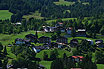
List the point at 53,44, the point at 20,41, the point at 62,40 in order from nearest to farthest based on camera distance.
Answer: the point at 53,44
the point at 20,41
the point at 62,40

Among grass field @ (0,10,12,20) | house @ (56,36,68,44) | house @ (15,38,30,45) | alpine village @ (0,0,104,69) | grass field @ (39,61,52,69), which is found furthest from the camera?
grass field @ (0,10,12,20)

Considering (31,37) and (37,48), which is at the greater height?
(37,48)

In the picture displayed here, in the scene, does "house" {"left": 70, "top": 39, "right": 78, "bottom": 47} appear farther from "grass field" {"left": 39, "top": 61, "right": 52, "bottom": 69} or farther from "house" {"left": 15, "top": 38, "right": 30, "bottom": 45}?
"grass field" {"left": 39, "top": 61, "right": 52, "bottom": 69}

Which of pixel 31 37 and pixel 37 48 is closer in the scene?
pixel 37 48

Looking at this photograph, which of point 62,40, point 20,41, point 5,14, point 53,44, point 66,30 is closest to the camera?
point 53,44

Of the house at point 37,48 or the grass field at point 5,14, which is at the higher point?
the house at point 37,48

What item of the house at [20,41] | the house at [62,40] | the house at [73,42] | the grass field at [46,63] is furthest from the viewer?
the house at [62,40]

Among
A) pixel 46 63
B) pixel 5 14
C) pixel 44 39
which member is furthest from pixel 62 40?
pixel 5 14

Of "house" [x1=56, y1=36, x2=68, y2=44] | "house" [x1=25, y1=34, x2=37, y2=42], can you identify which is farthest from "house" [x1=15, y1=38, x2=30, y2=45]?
"house" [x1=56, y1=36, x2=68, y2=44]

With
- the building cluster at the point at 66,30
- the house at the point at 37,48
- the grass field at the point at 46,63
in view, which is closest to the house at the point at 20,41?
the house at the point at 37,48

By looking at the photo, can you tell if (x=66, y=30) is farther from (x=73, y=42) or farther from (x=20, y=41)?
(x=20, y=41)

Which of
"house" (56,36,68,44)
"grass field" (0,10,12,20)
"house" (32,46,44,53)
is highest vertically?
"house" (32,46,44,53)

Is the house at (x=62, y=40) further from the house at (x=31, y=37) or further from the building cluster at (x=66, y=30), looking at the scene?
the building cluster at (x=66, y=30)

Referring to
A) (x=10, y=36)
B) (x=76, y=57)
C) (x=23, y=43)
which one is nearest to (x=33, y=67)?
(x=76, y=57)
